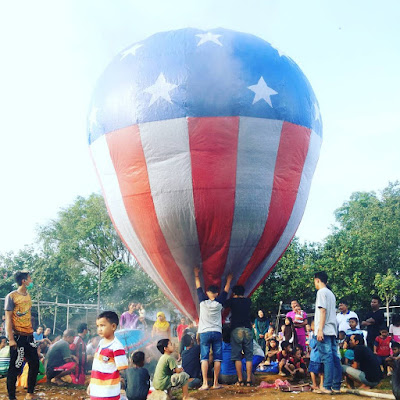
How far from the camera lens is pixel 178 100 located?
844cm

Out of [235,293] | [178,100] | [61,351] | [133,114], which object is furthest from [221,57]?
[61,351]

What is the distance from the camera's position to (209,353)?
7852 mm

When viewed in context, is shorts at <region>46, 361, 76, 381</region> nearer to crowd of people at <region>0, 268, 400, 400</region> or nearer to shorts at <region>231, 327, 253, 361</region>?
crowd of people at <region>0, 268, 400, 400</region>

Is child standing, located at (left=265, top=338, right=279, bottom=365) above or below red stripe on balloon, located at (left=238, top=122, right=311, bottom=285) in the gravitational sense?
below

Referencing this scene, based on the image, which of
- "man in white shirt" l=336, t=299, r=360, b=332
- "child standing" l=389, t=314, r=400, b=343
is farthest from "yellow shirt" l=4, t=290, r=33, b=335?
"child standing" l=389, t=314, r=400, b=343

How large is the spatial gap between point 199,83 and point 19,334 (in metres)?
4.89

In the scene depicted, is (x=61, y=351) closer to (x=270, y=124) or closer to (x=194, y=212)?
(x=194, y=212)

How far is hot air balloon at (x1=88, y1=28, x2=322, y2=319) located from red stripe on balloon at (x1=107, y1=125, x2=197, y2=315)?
0.8 inches

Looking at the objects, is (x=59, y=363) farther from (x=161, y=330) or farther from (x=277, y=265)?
(x=277, y=265)

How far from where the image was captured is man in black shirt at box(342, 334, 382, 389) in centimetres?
716

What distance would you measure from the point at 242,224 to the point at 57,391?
13.3 feet

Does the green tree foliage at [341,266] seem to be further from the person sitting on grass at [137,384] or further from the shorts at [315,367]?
the person sitting on grass at [137,384]

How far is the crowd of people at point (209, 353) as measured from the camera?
5.86 m

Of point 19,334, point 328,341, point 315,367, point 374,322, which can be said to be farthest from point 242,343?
point 19,334
